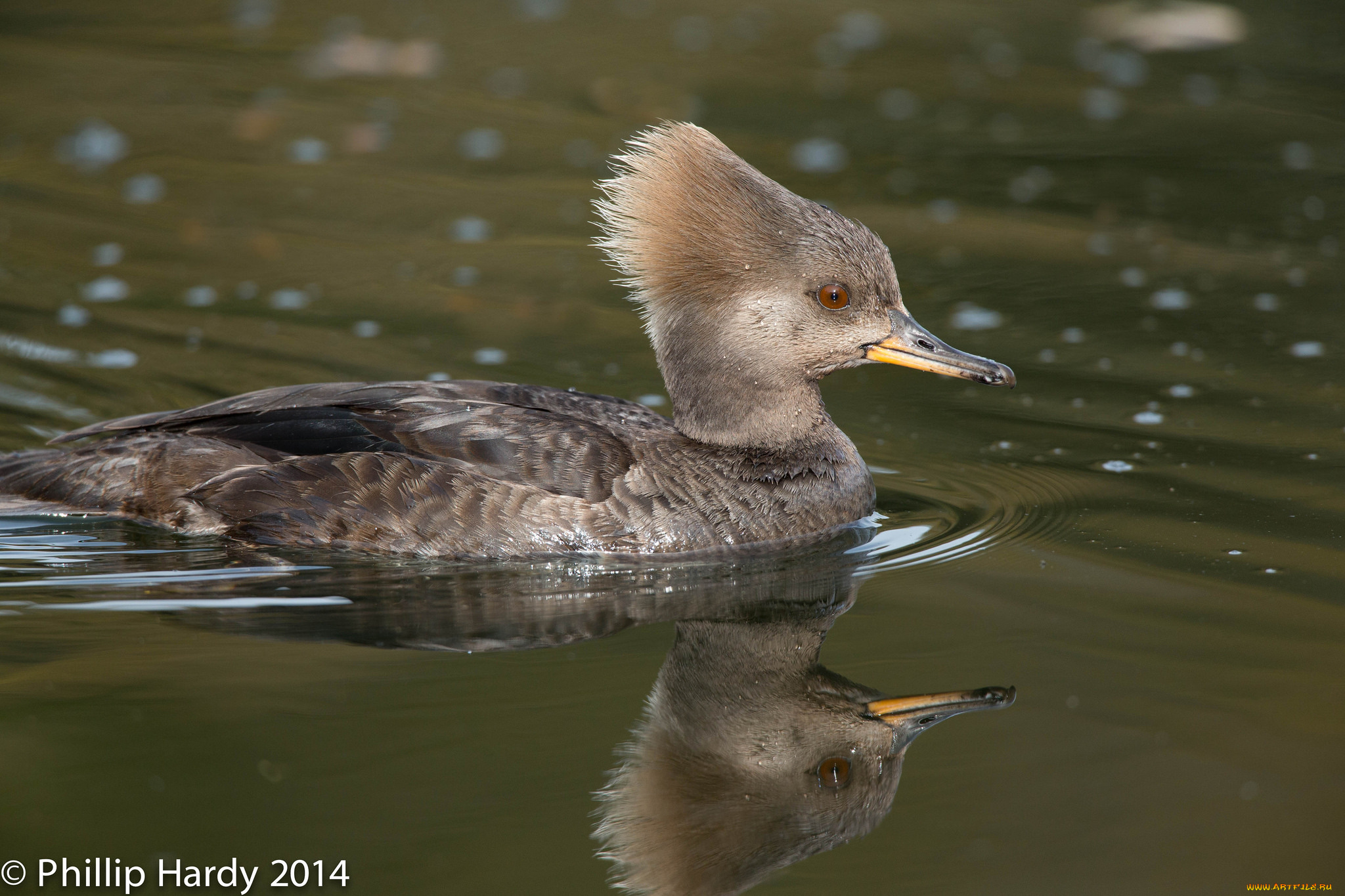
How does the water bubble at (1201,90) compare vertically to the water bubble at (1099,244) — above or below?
above

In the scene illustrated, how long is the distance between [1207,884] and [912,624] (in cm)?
175

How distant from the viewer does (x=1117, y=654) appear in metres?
5.15

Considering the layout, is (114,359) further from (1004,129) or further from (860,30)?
(860,30)

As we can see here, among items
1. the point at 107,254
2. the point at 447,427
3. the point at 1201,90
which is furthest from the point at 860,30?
the point at 447,427

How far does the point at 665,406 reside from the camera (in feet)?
27.5

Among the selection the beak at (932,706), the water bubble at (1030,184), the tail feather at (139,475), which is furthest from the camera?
the water bubble at (1030,184)

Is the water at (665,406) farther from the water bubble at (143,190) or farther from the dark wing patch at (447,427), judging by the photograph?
the dark wing patch at (447,427)

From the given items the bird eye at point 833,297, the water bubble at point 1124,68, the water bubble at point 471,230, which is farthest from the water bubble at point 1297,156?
the bird eye at point 833,297

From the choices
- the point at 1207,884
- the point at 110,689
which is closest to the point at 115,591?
the point at 110,689

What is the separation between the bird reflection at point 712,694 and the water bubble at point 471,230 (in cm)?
525

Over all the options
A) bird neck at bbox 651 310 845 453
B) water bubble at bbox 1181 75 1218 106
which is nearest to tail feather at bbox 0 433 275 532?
bird neck at bbox 651 310 845 453

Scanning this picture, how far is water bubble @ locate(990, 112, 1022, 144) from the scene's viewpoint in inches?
507

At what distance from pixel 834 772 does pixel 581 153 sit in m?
9.04

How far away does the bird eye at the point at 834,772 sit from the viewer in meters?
4.35
